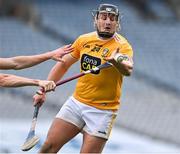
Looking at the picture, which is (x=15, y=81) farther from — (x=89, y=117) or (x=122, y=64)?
(x=122, y=64)

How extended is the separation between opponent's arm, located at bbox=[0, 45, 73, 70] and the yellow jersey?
0.20m

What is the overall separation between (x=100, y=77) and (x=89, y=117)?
0.38m

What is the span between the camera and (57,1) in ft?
59.8

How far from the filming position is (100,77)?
7.12 metres

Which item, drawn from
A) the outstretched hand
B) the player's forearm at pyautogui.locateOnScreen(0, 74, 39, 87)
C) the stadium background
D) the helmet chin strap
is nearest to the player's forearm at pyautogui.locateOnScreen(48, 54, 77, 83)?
the outstretched hand

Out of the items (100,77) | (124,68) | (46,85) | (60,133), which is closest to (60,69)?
(100,77)

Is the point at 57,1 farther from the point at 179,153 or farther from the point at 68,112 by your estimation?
the point at 68,112

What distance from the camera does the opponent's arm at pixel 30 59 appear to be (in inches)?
281

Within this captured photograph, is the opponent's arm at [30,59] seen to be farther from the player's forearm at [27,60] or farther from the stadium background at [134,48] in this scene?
the stadium background at [134,48]

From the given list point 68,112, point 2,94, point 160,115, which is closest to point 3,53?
point 2,94

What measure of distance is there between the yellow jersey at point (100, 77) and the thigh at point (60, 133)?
262 millimetres

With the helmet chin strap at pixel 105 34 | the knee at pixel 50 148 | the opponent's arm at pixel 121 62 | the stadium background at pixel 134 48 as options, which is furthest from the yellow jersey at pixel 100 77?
the stadium background at pixel 134 48

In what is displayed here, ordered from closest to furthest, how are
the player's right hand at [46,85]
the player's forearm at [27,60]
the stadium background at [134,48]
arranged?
the player's right hand at [46,85] < the player's forearm at [27,60] < the stadium background at [134,48]

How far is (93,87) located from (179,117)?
248 inches
